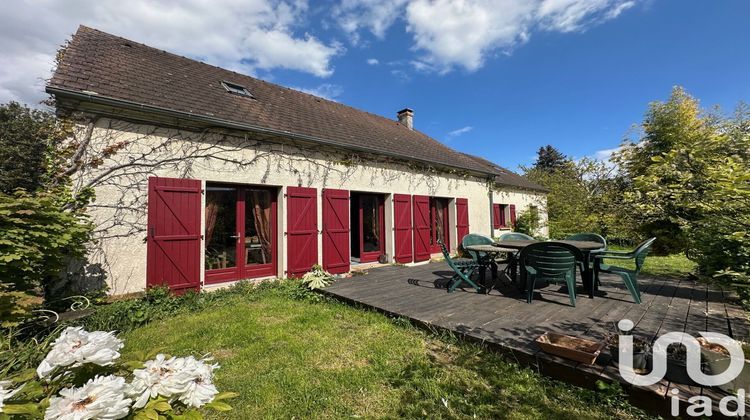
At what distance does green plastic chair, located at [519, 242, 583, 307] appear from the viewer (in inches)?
151

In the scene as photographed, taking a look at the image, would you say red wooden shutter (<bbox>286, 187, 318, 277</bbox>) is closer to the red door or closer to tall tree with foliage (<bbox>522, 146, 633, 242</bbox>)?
the red door

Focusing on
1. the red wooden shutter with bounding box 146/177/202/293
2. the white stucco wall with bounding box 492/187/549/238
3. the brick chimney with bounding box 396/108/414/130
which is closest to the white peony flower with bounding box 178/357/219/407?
the red wooden shutter with bounding box 146/177/202/293

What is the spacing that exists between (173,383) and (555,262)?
4.23 meters

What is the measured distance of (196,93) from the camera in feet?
20.3

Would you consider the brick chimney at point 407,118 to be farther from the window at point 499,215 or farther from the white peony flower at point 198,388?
the white peony flower at point 198,388

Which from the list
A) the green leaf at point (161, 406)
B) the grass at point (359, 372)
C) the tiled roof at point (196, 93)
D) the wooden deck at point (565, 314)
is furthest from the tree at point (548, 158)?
the green leaf at point (161, 406)

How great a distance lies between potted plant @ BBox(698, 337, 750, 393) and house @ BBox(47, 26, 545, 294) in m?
5.77

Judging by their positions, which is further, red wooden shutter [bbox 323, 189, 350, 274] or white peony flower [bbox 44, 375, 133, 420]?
red wooden shutter [bbox 323, 189, 350, 274]

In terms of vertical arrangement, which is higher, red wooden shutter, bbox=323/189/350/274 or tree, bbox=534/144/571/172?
tree, bbox=534/144/571/172

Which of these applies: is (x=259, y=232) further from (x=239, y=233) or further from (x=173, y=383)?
(x=173, y=383)

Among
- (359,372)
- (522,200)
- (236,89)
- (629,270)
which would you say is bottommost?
(359,372)

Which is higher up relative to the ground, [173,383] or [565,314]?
[173,383]

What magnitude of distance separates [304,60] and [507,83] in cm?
776

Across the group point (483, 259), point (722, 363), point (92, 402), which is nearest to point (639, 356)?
point (722, 363)
